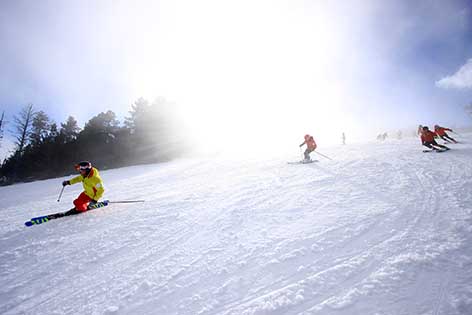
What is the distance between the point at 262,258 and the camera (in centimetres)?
278

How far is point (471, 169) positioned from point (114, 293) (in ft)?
32.5

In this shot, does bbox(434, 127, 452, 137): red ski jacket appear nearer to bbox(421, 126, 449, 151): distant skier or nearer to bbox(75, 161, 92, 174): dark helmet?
bbox(421, 126, 449, 151): distant skier

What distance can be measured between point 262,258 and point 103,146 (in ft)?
114

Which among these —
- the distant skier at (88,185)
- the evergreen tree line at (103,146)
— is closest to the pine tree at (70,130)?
the evergreen tree line at (103,146)

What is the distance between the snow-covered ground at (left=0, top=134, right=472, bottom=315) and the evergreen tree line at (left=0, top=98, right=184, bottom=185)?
25016 mm

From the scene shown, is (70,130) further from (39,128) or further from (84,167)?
(84,167)

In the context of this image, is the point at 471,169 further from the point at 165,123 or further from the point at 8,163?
the point at 8,163

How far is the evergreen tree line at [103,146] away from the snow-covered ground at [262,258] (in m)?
25.0

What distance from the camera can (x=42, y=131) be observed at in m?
37.6

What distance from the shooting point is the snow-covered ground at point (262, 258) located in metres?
2.03

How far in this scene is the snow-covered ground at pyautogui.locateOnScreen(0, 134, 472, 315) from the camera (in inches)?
80.0

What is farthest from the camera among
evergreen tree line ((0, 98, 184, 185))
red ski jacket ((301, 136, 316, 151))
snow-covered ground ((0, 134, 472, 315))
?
evergreen tree line ((0, 98, 184, 185))

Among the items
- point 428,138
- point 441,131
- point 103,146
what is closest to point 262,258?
point 428,138

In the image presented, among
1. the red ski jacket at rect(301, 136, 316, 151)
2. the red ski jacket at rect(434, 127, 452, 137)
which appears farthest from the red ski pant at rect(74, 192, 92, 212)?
the red ski jacket at rect(434, 127, 452, 137)
